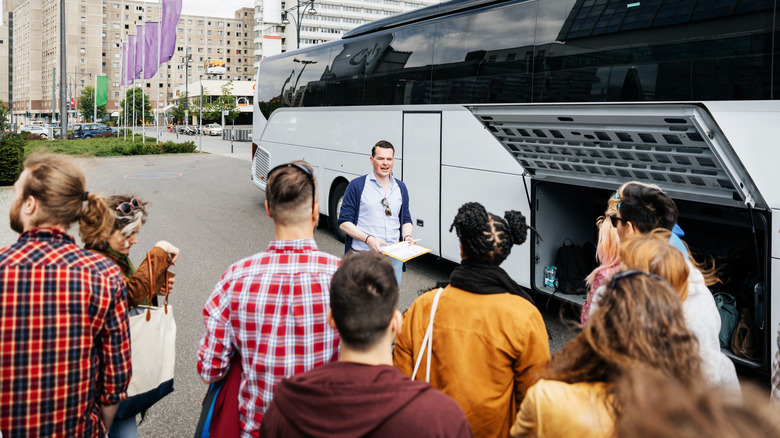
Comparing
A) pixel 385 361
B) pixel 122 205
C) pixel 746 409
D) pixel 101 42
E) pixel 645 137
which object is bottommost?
pixel 385 361

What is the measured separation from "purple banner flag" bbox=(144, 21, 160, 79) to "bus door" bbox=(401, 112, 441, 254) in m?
24.5

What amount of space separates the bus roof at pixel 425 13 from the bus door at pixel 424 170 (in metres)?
1.50

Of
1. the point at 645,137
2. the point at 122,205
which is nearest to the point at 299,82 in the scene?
the point at 645,137

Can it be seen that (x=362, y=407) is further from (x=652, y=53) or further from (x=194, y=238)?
(x=194, y=238)

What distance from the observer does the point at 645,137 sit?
219 inches

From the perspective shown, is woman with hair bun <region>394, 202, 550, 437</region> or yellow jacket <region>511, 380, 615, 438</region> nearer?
yellow jacket <region>511, 380, 615, 438</region>

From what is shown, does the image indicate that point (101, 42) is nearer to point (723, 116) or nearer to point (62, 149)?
point (62, 149)

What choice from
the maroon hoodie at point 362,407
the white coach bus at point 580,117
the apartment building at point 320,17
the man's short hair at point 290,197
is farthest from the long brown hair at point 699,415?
the apartment building at point 320,17

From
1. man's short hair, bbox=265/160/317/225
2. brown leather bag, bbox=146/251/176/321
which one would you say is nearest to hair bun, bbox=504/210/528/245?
man's short hair, bbox=265/160/317/225

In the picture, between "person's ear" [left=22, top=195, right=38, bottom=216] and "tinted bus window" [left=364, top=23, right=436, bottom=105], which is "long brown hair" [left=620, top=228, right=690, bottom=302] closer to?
"person's ear" [left=22, top=195, right=38, bottom=216]

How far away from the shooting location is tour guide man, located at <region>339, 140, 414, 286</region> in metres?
5.74

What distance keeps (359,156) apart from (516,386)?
27.9ft

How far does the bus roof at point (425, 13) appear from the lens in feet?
26.3

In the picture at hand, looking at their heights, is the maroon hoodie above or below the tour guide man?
below
